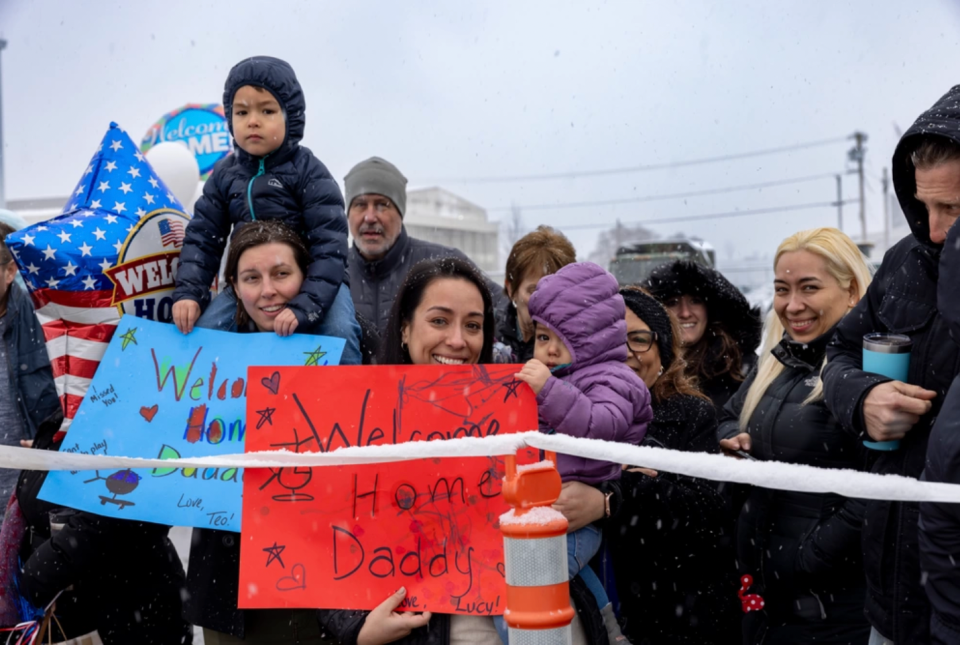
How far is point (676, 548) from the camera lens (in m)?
3.01

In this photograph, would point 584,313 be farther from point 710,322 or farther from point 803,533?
point 710,322

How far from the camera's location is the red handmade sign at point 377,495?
2420 mm

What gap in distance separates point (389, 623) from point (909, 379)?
161 cm

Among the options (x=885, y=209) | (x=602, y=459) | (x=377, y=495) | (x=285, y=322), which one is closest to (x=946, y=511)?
(x=602, y=459)

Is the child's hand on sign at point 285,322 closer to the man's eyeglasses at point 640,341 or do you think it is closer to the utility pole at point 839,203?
the man's eyeglasses at point 640,341

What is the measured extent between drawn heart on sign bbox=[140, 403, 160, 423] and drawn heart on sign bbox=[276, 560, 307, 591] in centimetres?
94

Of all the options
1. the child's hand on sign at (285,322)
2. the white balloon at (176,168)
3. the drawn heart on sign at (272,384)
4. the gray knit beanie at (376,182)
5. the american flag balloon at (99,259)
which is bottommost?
the drawn heart on sign at (272,384)

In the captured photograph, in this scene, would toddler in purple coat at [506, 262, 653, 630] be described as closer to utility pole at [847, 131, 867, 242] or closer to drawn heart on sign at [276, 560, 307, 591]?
drawn heart on sign at [276, 560, 307, 591]

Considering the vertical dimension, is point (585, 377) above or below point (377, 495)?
above

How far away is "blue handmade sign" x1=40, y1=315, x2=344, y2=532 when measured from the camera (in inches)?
117

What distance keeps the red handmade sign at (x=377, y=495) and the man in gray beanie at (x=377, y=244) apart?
2609 mm

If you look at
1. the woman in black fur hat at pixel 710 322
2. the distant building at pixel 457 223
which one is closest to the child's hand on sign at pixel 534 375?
the woman in black fur hat at pixel 710 322

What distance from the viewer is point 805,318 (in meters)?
3.65

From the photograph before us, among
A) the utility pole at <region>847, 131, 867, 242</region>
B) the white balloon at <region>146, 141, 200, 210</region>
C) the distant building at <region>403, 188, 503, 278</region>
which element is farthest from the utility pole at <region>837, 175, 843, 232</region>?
the white balloon at <region>146, 141, 200, 210</region>
